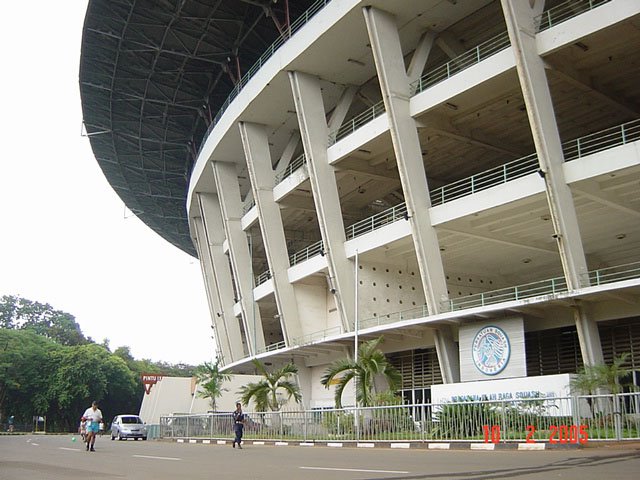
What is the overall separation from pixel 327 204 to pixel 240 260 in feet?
39.4

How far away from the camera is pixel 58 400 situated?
7444cm

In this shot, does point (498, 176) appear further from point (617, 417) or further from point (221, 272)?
point (221, 272)

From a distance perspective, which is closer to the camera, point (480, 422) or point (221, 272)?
point (480, 422)

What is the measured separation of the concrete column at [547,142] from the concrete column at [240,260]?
74.2 ft

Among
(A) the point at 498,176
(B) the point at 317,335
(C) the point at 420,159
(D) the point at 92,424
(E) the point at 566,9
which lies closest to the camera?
(D) the point at 92,424

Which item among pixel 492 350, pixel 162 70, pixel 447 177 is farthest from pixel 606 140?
pixel 162 70

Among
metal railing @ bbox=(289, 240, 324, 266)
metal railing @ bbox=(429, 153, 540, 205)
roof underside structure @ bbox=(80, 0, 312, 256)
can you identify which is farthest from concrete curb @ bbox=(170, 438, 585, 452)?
roof underside structure @ bbox=(80, 0, 312, 256)

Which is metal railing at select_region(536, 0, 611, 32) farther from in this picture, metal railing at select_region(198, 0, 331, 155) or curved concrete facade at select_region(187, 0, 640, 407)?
metal railing at select_region(198, 0, 331, 155)

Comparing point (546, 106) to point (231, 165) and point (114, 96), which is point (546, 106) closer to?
point (231, 165)

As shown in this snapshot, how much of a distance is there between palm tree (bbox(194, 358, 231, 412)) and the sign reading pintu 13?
21290mm

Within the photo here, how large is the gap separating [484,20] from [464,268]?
12367 millimetres

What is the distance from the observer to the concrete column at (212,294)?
50969 millimetres

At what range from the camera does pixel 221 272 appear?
161 feet

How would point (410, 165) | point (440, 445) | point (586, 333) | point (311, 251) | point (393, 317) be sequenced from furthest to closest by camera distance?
point (311, 251) → point (393, 317) → point (410, 165) → point (586, 333) → point (440, 445)
